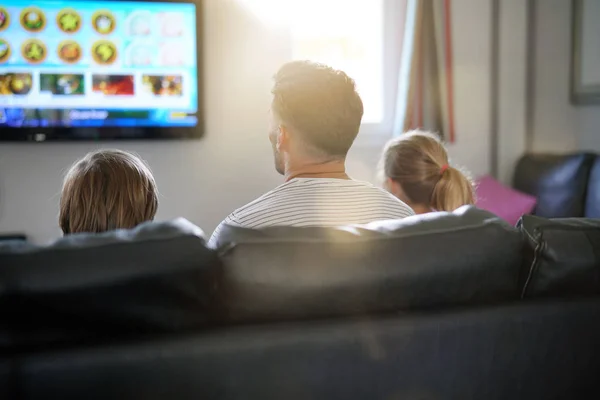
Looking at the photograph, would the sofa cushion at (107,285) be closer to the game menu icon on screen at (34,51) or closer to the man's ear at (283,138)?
the man's ear at (283,138)

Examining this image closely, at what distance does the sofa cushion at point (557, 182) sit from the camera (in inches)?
136

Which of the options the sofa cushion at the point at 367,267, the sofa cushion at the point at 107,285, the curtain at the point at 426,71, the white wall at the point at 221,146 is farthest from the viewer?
the curtain at the point at 426,71

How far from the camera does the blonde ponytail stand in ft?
7.34

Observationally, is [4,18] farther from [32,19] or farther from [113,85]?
[113,85]

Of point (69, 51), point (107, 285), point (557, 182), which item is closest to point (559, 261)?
point (107, 285)

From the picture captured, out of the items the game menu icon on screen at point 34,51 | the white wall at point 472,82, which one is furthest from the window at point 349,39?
the game menu icon on screen at point 34,51

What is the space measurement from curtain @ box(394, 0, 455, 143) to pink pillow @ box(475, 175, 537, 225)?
15.8 inches

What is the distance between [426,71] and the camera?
3.91 metres

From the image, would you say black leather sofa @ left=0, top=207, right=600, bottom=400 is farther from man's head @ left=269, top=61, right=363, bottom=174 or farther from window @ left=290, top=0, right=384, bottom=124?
window @ left=290, top=0, right=384, bottom=124

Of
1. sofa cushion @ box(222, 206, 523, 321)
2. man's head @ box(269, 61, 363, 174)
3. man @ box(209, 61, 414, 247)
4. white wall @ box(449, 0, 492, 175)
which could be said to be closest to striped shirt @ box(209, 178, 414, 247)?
man @ box(209, 61, 414, 247)

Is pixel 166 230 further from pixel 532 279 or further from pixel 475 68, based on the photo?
pixel 475 68

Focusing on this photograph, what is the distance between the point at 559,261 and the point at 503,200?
266cm

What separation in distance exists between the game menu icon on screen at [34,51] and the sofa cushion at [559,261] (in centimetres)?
282

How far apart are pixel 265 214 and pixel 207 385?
0.62 meters
